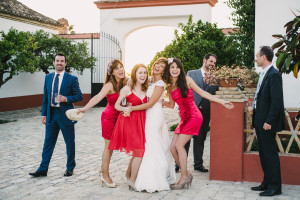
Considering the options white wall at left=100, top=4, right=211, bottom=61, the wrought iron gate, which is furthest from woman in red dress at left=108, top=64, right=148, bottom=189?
the wrought iron gate

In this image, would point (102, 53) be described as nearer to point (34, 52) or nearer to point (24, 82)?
point (34, 52)

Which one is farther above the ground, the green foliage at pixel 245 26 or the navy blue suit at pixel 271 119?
the green foliage at pixel 245 26

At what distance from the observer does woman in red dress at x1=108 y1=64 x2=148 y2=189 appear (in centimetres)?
496

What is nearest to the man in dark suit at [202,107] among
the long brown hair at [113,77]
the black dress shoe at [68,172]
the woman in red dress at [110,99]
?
the woman in red dress at [110,99]

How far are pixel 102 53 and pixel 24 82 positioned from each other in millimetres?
4295

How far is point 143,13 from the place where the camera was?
1792cm

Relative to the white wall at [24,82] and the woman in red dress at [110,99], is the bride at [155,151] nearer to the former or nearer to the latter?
the woman in red dress at [110,99]

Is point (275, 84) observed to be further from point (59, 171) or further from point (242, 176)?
point (59, 171)

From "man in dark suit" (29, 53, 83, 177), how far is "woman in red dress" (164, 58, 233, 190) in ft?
5.55

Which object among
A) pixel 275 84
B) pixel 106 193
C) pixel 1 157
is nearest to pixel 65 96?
pixel 106 193

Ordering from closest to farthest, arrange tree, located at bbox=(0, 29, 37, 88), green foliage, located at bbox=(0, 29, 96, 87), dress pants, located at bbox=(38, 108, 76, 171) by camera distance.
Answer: dress pants, located at bbox=(38, 108, 76, 171) → tree, located at bbox=(0, 29, 37, 88) → green foliage, located at bbox=(0, 29, 96, 87)

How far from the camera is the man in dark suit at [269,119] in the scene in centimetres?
466

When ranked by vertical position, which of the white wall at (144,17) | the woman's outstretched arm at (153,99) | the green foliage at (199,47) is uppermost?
the white wall at (144,17)

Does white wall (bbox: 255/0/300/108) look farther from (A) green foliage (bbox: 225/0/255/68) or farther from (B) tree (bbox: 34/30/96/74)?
(B) tree (bbox: 34/30/96/74)
